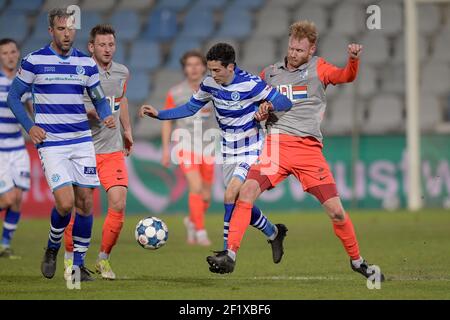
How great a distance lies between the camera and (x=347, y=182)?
17.9m

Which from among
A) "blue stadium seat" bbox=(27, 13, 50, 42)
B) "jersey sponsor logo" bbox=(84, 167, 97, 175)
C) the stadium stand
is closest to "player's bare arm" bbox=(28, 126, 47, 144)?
"jersey sponsor logo" bbox=(84, 167, 97, 175)

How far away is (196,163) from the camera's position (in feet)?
43.8

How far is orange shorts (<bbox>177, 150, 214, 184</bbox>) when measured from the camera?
13.3 metres

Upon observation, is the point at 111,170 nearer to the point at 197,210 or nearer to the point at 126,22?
the point at 197,210

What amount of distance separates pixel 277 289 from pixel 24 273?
9.45 feet

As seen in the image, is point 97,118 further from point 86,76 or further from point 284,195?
point 284,195

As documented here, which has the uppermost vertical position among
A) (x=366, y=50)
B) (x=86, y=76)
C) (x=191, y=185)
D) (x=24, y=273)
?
(x=366, y=50)

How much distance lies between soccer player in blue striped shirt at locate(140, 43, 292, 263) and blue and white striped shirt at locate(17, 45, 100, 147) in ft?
2.10

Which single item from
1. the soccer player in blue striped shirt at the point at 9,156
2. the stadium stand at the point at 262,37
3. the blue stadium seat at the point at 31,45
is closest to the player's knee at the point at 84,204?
the soccer player in blue striped shirt at the point at 9,156

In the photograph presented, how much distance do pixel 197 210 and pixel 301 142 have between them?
462 cm

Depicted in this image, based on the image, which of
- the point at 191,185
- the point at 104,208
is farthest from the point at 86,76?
the point at 104,208

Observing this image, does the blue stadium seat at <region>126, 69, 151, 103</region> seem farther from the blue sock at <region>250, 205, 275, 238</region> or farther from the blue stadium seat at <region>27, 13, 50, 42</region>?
the blue sock at <region>250, 205, 275, 238</region>

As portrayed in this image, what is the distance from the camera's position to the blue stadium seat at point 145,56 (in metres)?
20.5

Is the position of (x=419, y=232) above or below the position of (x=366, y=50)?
below
